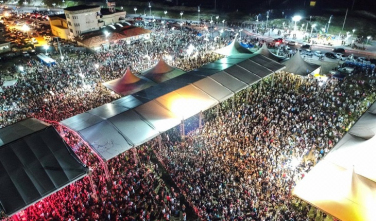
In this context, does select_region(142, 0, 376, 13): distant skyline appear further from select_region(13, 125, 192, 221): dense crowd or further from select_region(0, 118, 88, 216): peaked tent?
select_region(0, 118, 88, 216): peaked tent

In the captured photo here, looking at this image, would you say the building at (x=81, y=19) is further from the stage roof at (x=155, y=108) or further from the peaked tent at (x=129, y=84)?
the stage roof at (x=155, y=108)

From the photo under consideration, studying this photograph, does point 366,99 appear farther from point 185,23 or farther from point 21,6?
point 21,6

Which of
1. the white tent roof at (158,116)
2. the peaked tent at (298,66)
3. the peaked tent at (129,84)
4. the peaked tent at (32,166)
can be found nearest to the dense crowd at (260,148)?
the white tent roof at (158,116)

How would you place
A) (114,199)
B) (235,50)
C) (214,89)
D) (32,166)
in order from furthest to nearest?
(235,50) → (214,89) → (114,199) → (32,166)

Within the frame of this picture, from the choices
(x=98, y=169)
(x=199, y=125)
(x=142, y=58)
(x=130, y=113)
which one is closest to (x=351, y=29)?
(x=142, y=58)

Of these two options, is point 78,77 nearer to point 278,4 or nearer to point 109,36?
point 109,36

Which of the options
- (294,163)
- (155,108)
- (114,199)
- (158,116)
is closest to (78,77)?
(155,108)
